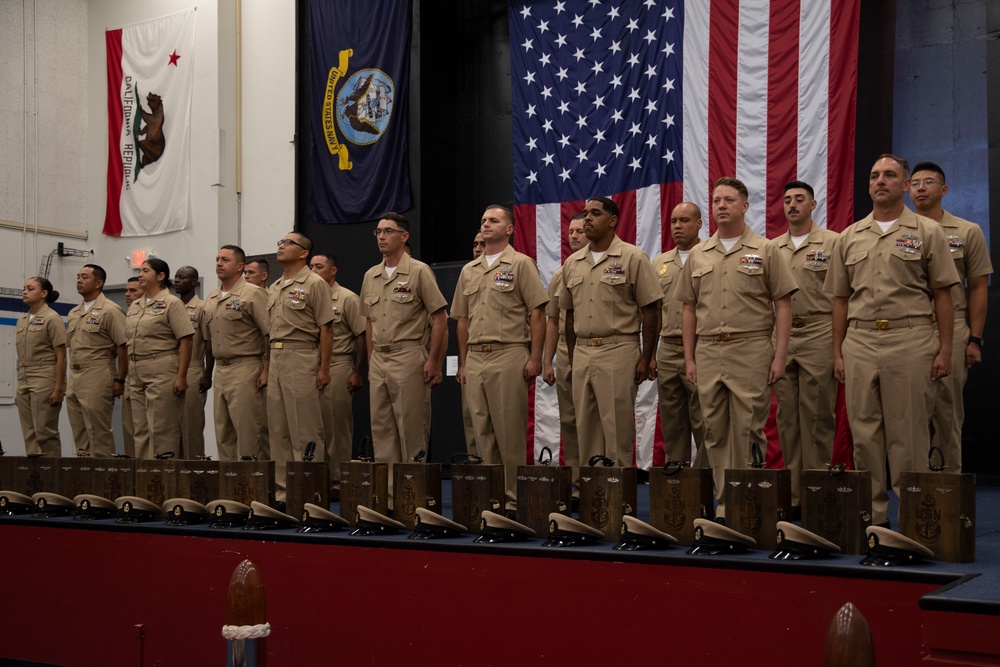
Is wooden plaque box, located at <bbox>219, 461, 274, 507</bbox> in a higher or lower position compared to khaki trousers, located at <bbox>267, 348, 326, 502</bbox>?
lower

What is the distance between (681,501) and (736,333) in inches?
32.1

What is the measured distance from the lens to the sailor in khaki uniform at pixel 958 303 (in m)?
4.36

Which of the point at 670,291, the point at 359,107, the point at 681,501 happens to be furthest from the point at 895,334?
Result: the point at 359,107

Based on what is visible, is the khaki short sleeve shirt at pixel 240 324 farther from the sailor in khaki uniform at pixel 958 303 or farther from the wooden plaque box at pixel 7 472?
the sailor in khaki uniform at pixel 958 303

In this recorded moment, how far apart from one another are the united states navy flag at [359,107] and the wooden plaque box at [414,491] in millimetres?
4668

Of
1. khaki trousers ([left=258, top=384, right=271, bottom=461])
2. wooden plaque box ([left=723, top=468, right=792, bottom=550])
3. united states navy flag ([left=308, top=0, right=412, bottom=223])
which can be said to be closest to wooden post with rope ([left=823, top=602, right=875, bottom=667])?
wooden plaque box ([left=723, top=468, right=792, bottom=550])

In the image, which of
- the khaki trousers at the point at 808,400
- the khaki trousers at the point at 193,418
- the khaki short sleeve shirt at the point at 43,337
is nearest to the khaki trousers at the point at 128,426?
the khaki trousers at the point at 193,418

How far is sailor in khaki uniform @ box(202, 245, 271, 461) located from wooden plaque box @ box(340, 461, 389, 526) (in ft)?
4.55

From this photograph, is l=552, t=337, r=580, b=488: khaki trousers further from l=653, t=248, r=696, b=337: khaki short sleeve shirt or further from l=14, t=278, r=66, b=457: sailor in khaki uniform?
l=14, t=278, r=66, b=457: sailor in khaki uniform

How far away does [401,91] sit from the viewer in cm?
915

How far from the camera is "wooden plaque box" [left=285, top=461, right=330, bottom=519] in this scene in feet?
16.7

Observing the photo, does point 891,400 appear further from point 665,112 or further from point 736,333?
point 665,112

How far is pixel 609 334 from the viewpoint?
15.8ft

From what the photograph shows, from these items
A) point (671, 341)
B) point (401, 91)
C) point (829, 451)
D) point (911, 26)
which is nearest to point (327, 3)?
point (401, 91)
